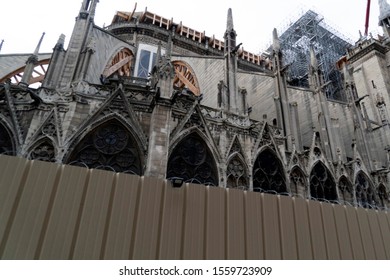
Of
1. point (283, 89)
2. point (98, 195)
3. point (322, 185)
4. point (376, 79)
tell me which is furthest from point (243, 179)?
point (376, 79)

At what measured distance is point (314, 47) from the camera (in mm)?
34562

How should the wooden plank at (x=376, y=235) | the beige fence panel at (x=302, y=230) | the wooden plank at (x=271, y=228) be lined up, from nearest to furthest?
the wooden plank at (x=271, y=228) → the beige fence panel at (x=302, y=230) → the wooden plank at (x=376, y=235)

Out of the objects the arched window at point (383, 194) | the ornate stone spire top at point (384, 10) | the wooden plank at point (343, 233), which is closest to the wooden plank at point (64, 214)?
the wooden plank at point (343, 233)

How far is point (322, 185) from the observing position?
46.2 feet

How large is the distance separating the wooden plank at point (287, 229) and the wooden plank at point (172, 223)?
1478 mm

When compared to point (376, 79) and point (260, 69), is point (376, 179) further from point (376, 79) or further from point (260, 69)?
point (260, 69)

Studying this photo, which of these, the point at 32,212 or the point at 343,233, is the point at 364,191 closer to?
the point at 343,233

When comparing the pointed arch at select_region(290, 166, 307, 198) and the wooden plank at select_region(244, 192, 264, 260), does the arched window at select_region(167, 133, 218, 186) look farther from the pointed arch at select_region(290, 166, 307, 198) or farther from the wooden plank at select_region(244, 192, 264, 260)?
the wooden plank at select_region(244, 192, 264, 260)

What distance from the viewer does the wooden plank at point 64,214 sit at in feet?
9.57

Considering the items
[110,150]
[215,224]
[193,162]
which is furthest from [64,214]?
[193,162]

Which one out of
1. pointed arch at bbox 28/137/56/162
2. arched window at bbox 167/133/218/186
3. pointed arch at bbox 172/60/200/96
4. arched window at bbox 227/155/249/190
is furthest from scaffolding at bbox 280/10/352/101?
pointed arch at bbox 28/137/56/162

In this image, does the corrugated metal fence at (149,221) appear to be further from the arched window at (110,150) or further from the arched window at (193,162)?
the arched window at (193,162)

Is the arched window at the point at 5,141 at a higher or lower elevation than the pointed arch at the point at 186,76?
lower

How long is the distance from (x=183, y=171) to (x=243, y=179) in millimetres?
2739
